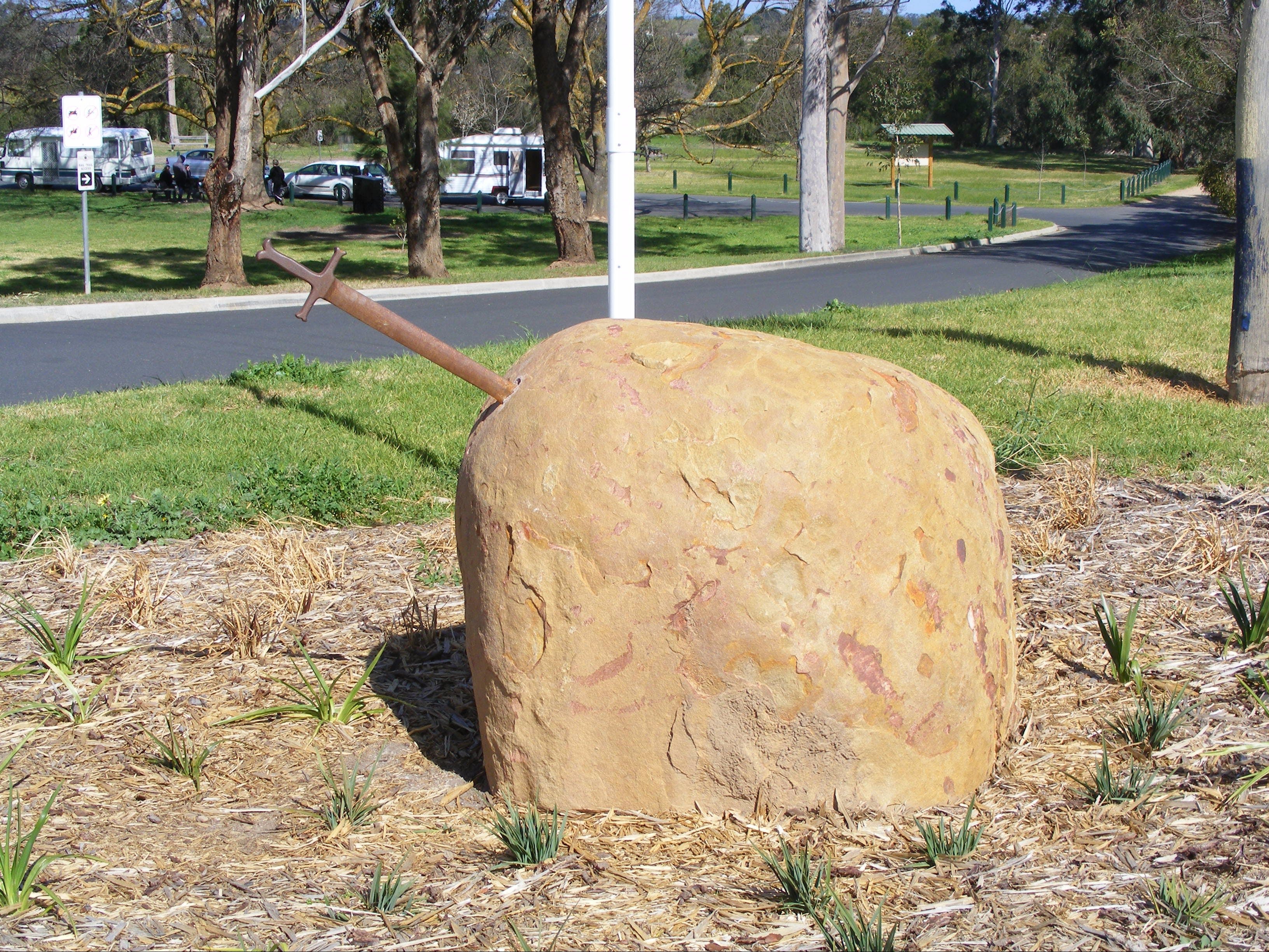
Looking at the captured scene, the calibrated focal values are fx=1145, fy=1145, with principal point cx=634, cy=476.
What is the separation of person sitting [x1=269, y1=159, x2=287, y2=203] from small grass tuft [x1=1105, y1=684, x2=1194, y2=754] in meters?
43.7

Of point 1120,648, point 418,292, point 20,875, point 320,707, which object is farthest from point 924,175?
point 20,875

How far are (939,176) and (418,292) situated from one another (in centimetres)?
4842

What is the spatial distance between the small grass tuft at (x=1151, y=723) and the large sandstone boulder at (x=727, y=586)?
0.47m

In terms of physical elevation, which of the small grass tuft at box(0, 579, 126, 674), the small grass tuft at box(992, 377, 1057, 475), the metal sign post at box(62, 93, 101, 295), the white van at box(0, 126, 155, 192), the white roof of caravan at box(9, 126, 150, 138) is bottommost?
the small grass tuft at box(0, 579, 126, 674)

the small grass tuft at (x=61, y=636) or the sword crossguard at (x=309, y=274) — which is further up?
the sword crossguard at (x=309, y=274)

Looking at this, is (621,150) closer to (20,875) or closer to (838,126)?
(20,875)

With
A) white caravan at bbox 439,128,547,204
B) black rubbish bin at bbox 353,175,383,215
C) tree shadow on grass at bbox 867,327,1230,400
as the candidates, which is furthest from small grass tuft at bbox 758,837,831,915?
white caravan at bbox 439,128,547,204

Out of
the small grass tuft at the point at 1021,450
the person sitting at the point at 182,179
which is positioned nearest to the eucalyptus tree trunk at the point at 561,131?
the small grass tuft at the point at 1021,450

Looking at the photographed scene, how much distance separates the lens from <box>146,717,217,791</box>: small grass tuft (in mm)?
3408

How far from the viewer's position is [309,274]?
354 centimetres

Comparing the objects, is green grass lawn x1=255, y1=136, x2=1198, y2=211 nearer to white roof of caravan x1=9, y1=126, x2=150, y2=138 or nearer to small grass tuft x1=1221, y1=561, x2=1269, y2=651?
white roof of caravan x1=9, y1=126, x2=150, y2=138

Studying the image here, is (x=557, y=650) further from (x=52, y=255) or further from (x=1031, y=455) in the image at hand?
(x=52, y=255)

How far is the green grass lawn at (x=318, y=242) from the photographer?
2317 cm

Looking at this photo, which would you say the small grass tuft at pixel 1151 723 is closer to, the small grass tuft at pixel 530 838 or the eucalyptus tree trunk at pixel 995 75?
the small grass tuft at pixel 530 838
